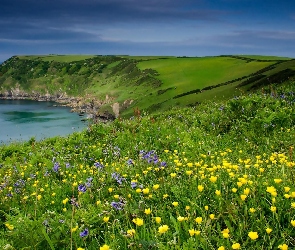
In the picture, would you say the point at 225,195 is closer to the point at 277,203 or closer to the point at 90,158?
the point at 277,203

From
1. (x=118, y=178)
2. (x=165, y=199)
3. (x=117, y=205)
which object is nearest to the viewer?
(x=117, y=205)

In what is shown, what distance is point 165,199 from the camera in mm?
4703

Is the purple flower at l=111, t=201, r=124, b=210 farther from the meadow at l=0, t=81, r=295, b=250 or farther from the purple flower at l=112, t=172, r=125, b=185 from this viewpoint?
the purple flower at l=112, t=172, r=125, b=185

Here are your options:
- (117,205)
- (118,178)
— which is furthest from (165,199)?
(118,178)

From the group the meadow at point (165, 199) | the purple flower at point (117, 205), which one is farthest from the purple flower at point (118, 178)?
the purple flower at point (117, 205)

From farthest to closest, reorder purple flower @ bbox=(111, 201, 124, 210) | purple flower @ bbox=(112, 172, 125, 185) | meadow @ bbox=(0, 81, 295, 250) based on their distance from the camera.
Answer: purple flower @ bbox=(112, 172, 125, 185) → purple flower @ bbox=(111, 201, 124, 210) → meadow @ bbox=(0, 81, 295, 250)

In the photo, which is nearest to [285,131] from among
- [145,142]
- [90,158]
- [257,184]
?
[145,142]

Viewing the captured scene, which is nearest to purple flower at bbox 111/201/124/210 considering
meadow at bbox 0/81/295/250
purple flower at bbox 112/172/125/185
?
meadow at bbox 0/81/295/250

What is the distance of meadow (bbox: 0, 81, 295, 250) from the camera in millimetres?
3484

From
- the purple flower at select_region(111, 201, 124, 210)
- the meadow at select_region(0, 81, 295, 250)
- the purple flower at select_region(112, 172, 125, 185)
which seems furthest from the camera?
the purple flower at select_region(112, 172, 125, 185)

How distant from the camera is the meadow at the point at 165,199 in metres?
3.48

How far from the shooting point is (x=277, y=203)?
3760mm

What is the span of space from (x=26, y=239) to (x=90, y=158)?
19.3 feet

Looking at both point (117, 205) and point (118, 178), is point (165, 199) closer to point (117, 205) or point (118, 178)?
point (117, 205)
